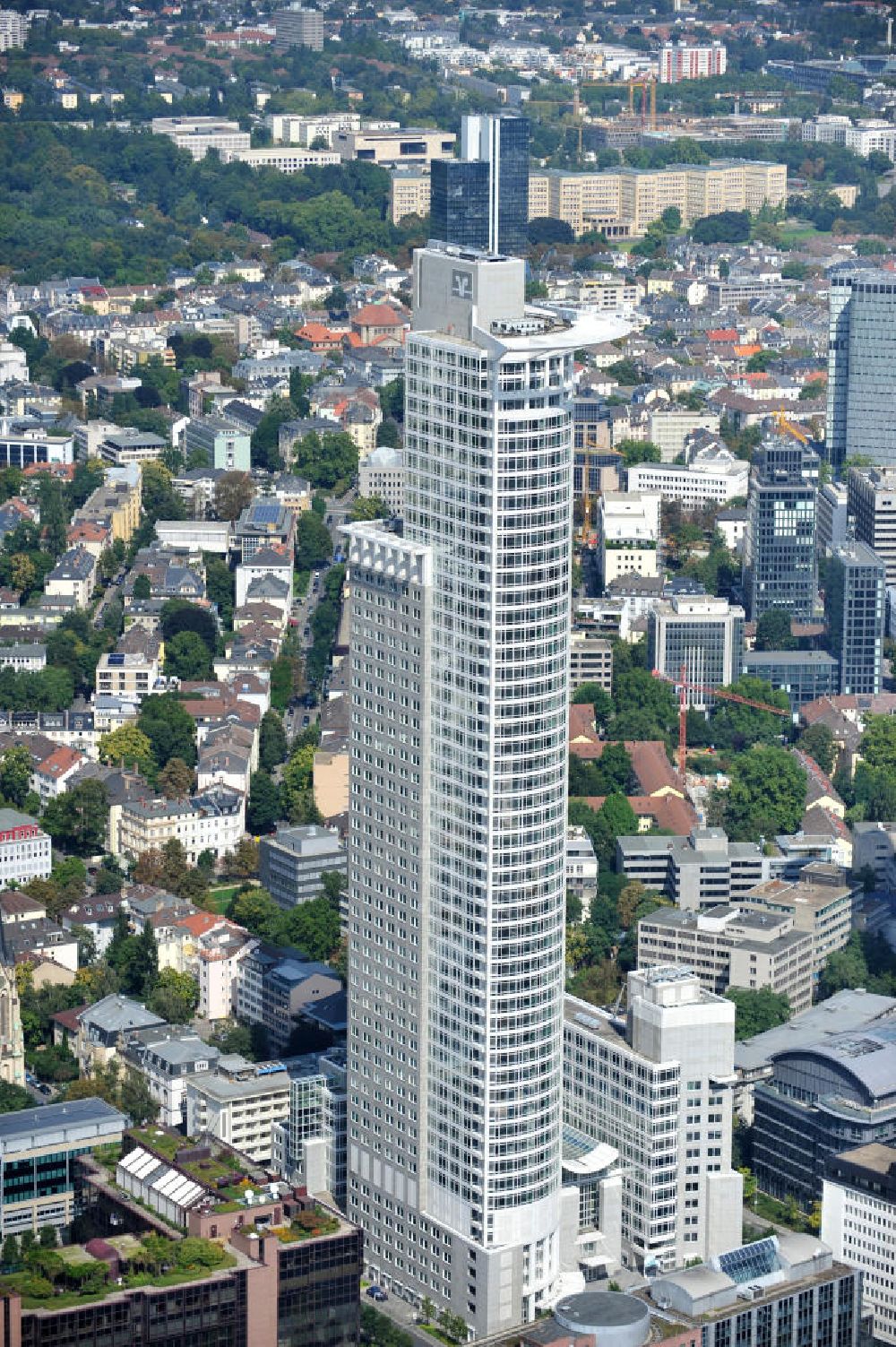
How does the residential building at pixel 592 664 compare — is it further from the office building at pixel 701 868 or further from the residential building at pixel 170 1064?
the residential building at pixel 170 1064

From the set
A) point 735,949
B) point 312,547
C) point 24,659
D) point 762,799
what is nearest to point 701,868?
point 735,949

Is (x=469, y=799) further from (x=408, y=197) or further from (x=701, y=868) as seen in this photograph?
(x=408, y=197)

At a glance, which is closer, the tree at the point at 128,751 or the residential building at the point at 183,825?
the residential building at the point at 183,825

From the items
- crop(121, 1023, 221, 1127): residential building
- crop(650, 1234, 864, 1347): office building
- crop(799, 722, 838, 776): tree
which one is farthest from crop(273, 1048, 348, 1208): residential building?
crop(799, 722, 838, 776): tree

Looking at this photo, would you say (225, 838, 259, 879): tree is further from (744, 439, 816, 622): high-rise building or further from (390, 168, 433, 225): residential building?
(390, 168, 433, 225): residential building

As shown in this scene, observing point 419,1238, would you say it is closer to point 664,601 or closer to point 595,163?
point 664,601

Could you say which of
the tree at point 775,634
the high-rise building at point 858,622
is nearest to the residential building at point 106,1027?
the high-rise building at point 858,622

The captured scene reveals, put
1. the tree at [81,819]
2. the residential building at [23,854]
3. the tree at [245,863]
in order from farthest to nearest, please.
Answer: the tree at [81,819], the tree at [245,863], the residential building at [23,854]
